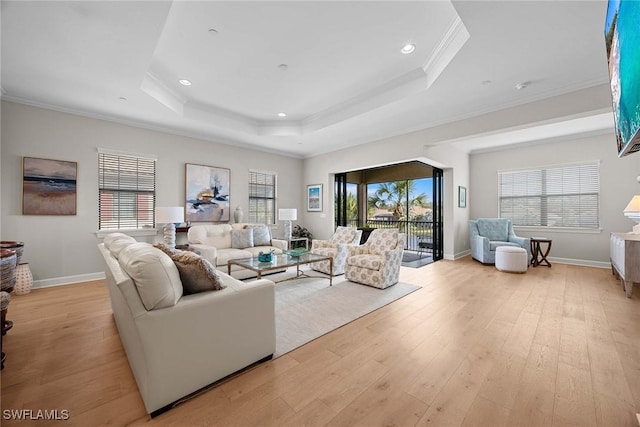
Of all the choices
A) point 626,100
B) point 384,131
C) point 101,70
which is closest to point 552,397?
point 626,100

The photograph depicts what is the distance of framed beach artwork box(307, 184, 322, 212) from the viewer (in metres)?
7.16

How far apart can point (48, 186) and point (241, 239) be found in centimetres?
303

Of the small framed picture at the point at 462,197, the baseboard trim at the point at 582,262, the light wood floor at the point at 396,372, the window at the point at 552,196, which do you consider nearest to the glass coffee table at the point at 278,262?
the light wood floor at the point at 396,372

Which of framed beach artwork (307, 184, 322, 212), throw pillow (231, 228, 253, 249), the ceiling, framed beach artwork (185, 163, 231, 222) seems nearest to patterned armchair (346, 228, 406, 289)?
throw pillow (231, 228, 253, 249)

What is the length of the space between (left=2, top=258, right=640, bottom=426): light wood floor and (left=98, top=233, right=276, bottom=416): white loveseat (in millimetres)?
127

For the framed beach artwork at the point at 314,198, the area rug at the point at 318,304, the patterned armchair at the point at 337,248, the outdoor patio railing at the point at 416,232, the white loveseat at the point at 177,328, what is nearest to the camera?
the white loveseat at the point at 177,328

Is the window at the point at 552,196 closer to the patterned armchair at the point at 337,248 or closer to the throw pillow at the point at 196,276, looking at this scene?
the patterned armchair at the point at 337,248

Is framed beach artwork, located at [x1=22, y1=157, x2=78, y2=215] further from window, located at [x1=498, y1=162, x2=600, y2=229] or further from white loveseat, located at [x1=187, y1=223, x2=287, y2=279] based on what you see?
window, located at [x1=498, y1=162, x2=600, y2=229]

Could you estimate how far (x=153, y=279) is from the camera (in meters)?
1.56

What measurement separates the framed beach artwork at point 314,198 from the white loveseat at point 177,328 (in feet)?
17.2

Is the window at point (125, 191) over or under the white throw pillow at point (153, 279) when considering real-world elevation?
over

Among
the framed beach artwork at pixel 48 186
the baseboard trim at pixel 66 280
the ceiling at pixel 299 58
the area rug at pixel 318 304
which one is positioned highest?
the ceiling at pixel 299 58

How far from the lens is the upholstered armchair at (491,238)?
5.59m

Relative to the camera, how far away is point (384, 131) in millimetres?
5422
